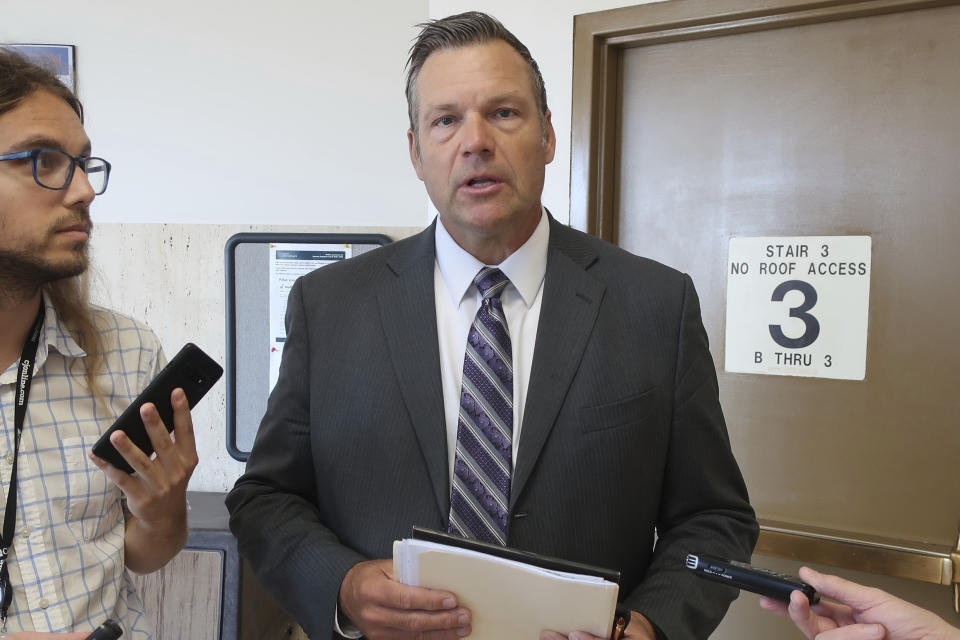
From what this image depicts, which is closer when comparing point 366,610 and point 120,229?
point 366,610

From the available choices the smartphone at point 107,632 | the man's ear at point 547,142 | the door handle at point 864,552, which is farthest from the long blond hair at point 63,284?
the door handle at point 864,552

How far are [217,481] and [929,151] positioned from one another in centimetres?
247

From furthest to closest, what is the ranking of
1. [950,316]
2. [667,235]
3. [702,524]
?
1. [667,235]
2. [950,316]
3. [702,524]

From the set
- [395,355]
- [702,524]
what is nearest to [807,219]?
[702,524]

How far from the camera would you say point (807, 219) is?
7.00 feet

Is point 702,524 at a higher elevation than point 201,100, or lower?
lower

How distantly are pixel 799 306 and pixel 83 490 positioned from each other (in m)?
1.85

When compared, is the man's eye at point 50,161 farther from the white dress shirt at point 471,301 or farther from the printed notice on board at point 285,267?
the printed notice on board at point 285,267

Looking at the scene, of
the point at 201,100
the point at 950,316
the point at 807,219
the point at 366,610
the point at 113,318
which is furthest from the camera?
the point at 201,100

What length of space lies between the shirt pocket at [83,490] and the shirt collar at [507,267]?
0.69 m

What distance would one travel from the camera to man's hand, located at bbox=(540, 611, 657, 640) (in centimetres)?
102

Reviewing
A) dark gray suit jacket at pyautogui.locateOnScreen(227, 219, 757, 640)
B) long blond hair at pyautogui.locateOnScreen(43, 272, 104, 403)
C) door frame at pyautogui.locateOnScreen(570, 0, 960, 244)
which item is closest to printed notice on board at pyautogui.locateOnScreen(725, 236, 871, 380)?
door frame at pyautogui.locateOnScreen(570, 0, 960, 244)

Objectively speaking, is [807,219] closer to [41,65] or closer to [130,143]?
[41,65]

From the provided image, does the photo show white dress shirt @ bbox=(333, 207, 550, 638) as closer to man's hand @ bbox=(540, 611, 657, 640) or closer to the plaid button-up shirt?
man's hand @ bbox=(540, 611, 657, 640)
